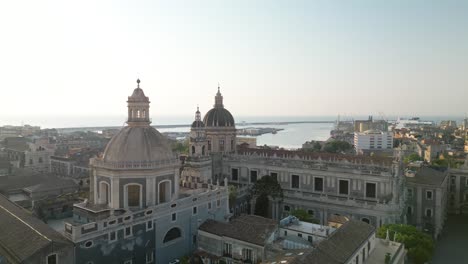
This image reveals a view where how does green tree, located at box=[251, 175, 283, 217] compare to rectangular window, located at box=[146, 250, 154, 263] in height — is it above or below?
above

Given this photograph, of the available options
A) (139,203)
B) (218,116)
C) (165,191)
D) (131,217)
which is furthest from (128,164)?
(218,116)

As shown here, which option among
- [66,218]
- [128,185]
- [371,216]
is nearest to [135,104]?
[128,185]

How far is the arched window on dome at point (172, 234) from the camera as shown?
1385 inches

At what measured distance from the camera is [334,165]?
169 ft

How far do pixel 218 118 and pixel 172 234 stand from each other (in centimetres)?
2825

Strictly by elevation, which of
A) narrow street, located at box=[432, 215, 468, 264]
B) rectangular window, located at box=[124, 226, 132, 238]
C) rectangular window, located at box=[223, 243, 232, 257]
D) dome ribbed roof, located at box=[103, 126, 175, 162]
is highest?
dome ribbed roof, located at box=[103, 126, 175, 162]

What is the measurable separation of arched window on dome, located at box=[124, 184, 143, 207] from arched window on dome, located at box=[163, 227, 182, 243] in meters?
3.71

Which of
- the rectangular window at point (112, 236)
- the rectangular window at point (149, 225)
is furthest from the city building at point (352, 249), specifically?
the rectangular window at point (112, 236)

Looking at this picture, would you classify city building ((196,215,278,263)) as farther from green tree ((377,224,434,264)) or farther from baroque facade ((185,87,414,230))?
baroque facade ((185,87,414,230))

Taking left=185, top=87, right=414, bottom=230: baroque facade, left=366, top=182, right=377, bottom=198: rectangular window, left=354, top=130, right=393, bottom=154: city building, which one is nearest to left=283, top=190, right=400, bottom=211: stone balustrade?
left=185, top=87, right=414, bottom=230: baroque facade

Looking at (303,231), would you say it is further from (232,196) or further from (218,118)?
(218,118)

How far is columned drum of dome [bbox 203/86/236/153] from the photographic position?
60969 mm

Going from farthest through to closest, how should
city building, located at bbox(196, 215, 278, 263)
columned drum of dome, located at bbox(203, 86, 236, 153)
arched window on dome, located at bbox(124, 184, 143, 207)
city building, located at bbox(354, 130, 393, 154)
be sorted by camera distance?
city building, located at bbox(354, 130, 393, 154) → columned drum of dome, located at bbox(203, 86, 236, 153) → arched window on dome, located at bbox(124, 184, 143, 207) → city building, located at bbox(196, 215, 278, 263)

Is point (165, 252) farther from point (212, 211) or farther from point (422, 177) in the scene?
point (422, 177)
